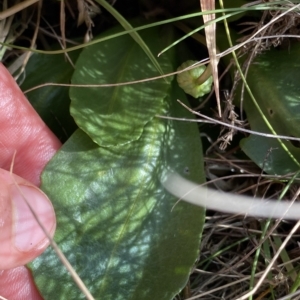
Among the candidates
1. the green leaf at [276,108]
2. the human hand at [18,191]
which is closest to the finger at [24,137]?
the human hand at [18,191]

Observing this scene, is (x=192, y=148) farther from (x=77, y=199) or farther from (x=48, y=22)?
(x=48, y=22)

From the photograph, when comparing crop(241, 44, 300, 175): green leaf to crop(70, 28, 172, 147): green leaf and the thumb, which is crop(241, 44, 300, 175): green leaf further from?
the thumb

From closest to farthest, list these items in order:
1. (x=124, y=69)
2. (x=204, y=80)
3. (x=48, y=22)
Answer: (x=204, y=80)
(x=124, y=69)
(x=48, y=22)

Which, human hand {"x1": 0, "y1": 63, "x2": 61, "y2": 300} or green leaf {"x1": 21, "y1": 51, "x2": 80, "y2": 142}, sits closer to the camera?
human hand {"x1": 0, "y1": 63, "x2": 61, "y2": 300}

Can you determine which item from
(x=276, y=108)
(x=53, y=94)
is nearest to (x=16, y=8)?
(x=53, y=94)

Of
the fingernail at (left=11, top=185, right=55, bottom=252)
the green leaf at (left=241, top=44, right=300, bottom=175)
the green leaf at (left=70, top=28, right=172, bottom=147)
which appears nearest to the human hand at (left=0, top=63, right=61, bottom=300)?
the fingernail at (left=11, top=185, right=55, bottom=252)

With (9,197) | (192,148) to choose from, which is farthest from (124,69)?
(9,197)
